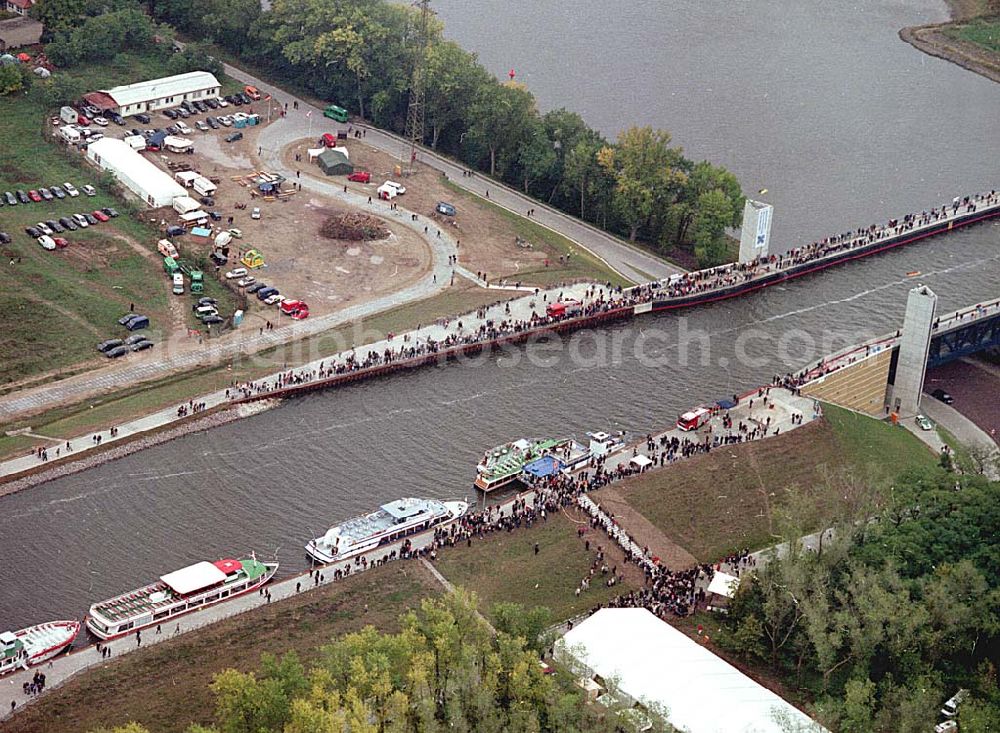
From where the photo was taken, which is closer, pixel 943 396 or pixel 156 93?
pixel 943 396

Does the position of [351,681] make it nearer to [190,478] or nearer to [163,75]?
[190,478]

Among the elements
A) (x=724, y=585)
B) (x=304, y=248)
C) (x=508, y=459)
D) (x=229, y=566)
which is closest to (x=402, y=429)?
(x=508, y=459)

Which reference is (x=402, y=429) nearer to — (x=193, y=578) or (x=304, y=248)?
(x=193, y=578)

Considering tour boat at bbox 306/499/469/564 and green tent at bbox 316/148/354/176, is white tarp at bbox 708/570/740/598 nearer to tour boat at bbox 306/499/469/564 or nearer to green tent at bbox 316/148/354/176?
tour boat at bbox 306/499/469/564

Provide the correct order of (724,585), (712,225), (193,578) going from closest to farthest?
1. (193,578)
2. (724,585)
3. (712,225)

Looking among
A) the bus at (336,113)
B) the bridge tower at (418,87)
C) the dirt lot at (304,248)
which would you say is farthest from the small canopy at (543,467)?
the bus at (336,113)

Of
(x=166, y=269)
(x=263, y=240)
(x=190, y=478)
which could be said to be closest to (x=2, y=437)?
(x=190, y=478)
